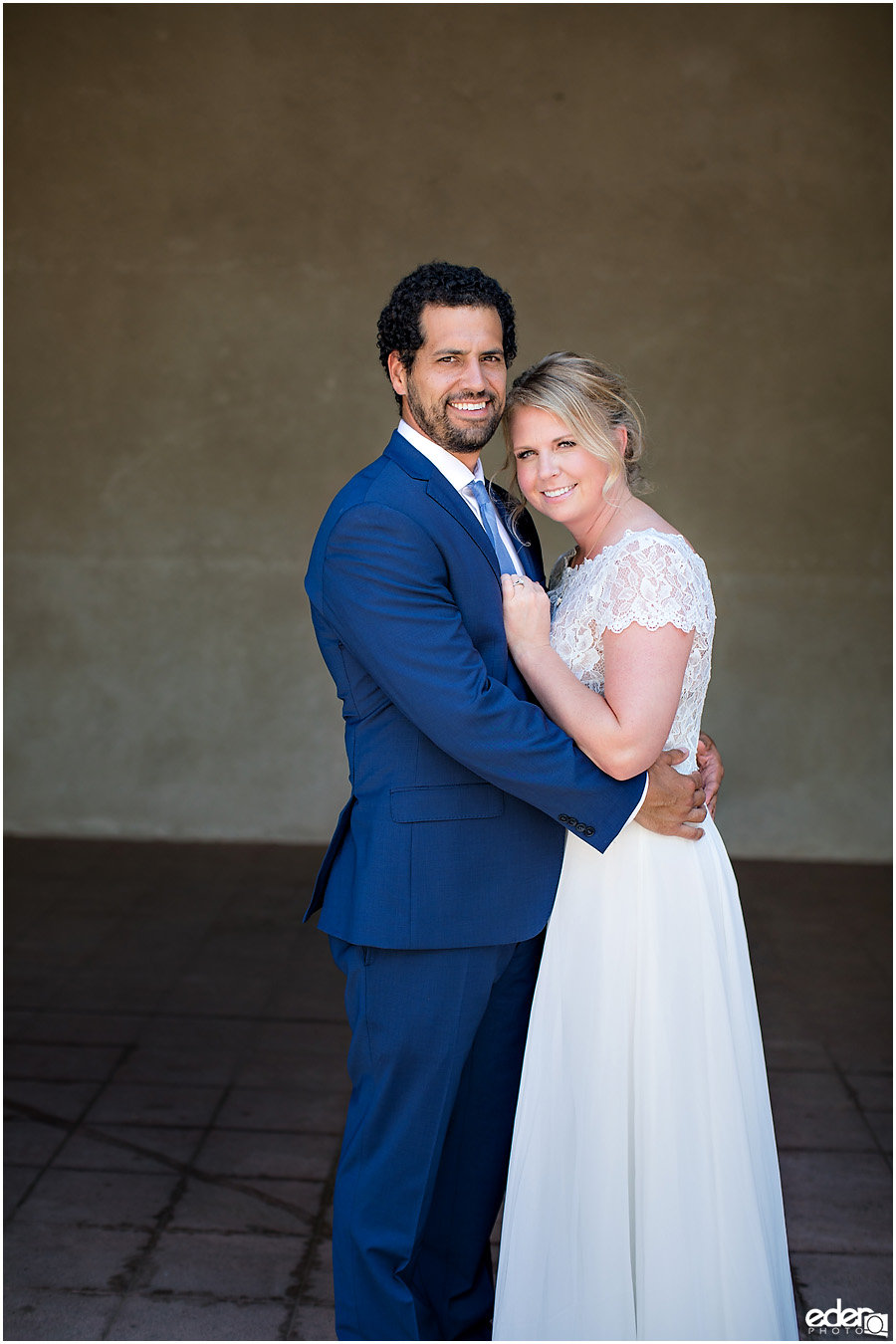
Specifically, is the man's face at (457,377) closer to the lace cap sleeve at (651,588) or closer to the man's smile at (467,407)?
the man's smile at (467,407)

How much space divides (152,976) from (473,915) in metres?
2.64

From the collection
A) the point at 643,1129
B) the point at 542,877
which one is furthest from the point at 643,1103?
the point at 542,877

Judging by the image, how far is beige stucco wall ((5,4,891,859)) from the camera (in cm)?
584

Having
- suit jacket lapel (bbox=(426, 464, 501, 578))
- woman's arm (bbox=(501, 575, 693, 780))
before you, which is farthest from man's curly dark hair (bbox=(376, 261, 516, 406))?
woman's arm (bbox=(501, 575, 693, 780))

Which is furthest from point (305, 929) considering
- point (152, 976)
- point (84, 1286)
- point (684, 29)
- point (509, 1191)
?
point (684, 29)

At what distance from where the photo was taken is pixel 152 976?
14.4 ft

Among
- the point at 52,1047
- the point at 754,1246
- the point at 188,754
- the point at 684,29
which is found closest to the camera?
the point at 754,1246

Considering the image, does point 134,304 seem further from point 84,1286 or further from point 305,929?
point 84,1286

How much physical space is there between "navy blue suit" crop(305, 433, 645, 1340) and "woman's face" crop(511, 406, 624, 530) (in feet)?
0.53

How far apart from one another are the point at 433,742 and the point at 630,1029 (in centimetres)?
58

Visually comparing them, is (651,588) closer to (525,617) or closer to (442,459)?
(525,617)

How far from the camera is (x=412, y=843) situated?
203cm

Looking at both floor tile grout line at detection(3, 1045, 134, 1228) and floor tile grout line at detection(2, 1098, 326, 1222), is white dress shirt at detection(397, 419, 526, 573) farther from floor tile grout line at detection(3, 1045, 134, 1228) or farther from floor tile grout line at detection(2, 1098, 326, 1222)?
floor tile grout line at detection(3, 1045, 134, 1228)

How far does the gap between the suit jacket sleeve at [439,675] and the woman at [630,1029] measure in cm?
8
